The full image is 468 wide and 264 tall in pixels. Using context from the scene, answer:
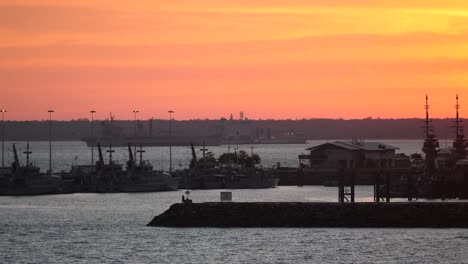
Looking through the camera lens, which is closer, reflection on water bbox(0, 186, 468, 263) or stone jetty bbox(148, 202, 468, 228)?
reflection on water bbox(0, 186, 468, 263)

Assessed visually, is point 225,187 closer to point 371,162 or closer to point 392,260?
point 371,162

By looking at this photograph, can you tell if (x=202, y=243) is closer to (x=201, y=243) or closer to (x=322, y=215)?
(x=201, y=243)

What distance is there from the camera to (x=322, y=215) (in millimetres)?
77562

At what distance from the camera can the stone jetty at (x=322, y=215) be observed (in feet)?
251

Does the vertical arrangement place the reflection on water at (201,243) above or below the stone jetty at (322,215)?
below

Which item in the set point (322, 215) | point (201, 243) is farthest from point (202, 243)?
point (322, 215)

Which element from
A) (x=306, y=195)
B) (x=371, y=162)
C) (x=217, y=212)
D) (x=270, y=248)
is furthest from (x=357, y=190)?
(x=270, y=248)

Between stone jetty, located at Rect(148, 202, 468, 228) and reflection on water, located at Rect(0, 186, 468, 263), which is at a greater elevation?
stone jetty, located at Rect(148, 202, 468, 228)

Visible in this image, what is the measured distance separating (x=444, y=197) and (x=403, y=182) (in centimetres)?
1437

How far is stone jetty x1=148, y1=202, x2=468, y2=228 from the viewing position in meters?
76.5

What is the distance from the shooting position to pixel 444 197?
324 ft

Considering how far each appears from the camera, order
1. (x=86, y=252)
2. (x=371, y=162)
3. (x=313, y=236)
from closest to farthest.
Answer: (x=86, y=252)
(x=313, y=236)
(x=371, y=162)

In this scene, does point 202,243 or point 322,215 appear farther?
point 322,215

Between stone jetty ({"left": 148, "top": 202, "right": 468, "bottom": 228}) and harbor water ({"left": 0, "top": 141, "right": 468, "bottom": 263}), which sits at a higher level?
stone jetty ({"left": 148, "top": 202, "right": 468, "bottom": 228})
